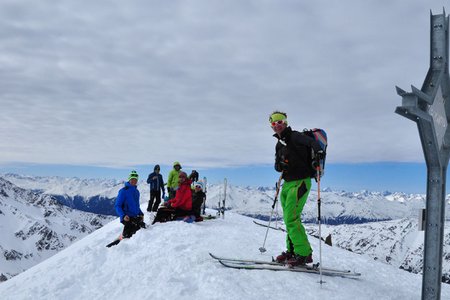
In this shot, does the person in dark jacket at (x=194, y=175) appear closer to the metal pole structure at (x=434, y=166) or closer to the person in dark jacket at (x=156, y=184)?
the person in dark jacket at (x=156, y=184)

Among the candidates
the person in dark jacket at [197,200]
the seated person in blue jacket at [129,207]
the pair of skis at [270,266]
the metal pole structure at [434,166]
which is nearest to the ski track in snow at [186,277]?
the pair of skis at [270,266]

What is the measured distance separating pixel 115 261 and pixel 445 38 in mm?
8052

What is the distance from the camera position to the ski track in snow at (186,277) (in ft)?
21.4

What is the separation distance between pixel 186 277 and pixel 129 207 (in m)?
6.36

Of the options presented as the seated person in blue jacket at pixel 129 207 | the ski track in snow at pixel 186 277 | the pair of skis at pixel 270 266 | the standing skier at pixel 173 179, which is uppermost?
the standing skier at pixel 173 179

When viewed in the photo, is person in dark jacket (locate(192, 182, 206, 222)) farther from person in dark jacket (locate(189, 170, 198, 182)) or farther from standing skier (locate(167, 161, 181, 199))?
person in dark jacket (locate(189, 170, 198, 182))

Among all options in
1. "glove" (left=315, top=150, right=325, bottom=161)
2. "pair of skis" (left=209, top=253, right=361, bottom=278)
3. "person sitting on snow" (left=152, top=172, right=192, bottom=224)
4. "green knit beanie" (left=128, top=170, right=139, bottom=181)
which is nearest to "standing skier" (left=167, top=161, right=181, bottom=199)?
"person sitting on snow" (left=152, top=172, right=192, bottom=224)

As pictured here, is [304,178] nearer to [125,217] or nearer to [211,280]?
[211,280]

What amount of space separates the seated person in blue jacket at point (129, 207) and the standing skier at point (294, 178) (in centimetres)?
614

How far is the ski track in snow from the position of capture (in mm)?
6512

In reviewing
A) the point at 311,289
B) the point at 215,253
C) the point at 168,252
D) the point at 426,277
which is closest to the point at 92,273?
the point at 168,252

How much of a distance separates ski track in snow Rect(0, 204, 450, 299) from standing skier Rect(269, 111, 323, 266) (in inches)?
27.7

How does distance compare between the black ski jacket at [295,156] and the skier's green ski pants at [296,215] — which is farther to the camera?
the black ski jacket at [295,156]

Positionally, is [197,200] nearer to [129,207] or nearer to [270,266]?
[129,207]
